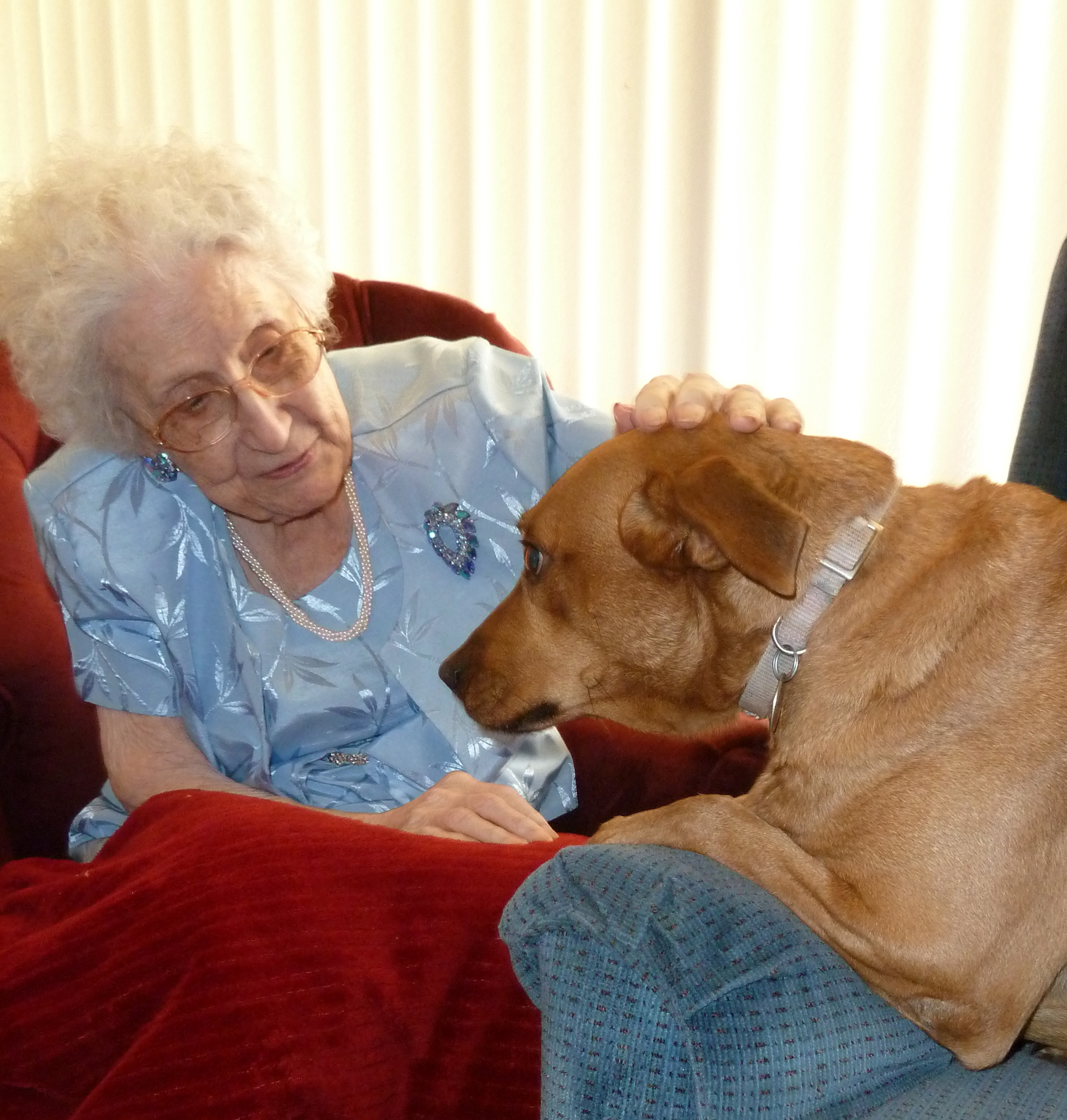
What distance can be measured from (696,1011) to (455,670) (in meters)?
0.79

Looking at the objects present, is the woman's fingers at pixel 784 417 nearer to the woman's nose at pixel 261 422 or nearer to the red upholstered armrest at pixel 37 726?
the woman's nose at pixel 261 422

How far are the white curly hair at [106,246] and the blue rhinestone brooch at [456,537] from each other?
0.46 m

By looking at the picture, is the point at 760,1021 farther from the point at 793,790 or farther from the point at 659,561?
the point at 659,561

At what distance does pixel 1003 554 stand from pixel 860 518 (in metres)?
0.18

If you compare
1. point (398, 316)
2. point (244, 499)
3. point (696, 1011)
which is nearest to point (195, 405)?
point (244, 499)

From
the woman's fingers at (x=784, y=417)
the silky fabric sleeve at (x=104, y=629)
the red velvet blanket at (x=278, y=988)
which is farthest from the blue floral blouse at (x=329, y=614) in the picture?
the red velvet blanket at (x=278, y=988)

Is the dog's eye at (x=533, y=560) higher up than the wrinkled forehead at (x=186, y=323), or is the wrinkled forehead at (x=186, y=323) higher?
the wrinkled forehead at (x=186, y=323)

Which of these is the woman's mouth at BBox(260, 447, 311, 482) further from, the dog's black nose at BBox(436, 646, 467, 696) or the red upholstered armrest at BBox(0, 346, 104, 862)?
the red upholstered armrest at BBox(0, 346, 104, 862)

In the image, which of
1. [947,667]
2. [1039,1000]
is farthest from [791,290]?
[1039,1000]

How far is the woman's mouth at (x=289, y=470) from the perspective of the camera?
75.7 inches

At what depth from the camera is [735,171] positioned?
313 cm

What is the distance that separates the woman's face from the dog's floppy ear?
2.11ft

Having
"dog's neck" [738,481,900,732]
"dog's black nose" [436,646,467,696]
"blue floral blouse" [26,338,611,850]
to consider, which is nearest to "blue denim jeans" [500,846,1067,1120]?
"dog's neck" [738,481,900,732]

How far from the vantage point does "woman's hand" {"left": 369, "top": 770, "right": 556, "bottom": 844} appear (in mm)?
1652
